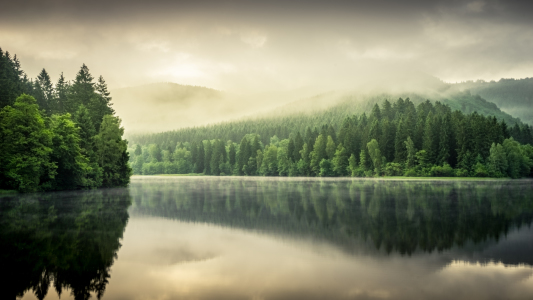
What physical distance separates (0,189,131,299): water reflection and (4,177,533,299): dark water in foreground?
5 cm

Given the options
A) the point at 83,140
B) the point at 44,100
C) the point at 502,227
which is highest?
the point at 44,100

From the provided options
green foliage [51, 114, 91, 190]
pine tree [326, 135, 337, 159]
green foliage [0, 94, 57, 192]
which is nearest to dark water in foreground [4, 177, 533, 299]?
green foliage [0, 94, 57, 192]

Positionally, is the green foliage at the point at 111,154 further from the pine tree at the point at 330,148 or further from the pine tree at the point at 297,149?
the pine tree at the point at 297,149

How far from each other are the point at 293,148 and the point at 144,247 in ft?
527

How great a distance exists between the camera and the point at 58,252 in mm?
19188

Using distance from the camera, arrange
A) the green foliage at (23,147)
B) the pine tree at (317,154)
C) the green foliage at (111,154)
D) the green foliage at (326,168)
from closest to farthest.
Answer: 1. the green foliage at (23,147)
2. the green foliage at (111,154)
3. the green foliage at (326,168)
4. the pine tree at (317,154)

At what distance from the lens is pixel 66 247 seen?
66.5 ft

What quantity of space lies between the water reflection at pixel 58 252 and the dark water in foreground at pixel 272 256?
0.05 metres

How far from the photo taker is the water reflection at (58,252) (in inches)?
568

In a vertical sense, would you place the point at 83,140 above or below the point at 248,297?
above

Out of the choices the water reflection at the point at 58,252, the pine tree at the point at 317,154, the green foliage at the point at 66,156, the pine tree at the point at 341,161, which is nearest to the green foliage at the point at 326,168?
the pine tree at the point at 341,161

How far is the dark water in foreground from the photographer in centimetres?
1391

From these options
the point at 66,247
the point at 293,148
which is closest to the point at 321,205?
the point at 66,247

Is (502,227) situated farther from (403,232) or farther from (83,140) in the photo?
(83,140)
